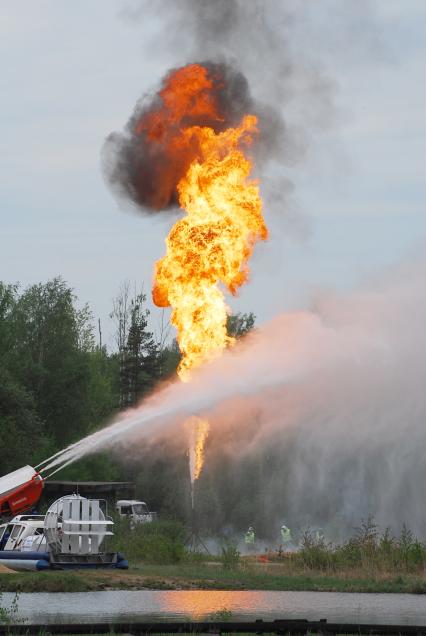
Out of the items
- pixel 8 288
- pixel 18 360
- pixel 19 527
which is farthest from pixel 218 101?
pixel 8 288

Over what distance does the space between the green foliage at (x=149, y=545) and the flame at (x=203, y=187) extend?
261 inches

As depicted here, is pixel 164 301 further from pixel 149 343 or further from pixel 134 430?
pixel 149 343

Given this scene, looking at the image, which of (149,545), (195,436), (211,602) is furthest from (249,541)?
(211,602)

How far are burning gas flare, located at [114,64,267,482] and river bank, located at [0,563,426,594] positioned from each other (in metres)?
10.0

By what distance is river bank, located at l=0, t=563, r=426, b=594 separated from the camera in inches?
1404

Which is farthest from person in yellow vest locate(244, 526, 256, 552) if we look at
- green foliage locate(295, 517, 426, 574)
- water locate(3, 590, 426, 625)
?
water locate(3, 590, 426, 625)

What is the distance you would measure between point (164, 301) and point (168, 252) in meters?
2.09

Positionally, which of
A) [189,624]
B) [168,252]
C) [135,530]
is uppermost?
[168,252]

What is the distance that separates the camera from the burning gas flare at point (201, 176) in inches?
1849

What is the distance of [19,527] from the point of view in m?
46.3

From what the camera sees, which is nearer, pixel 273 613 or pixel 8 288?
pixel 273 613

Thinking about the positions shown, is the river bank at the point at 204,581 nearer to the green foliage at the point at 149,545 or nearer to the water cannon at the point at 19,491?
the water cannon at the point at 19,491

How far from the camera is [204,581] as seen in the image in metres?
38.2

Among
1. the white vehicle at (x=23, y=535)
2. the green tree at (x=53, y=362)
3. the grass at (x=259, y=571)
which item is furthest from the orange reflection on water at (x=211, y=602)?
the green tree at (x=53, y=362)
